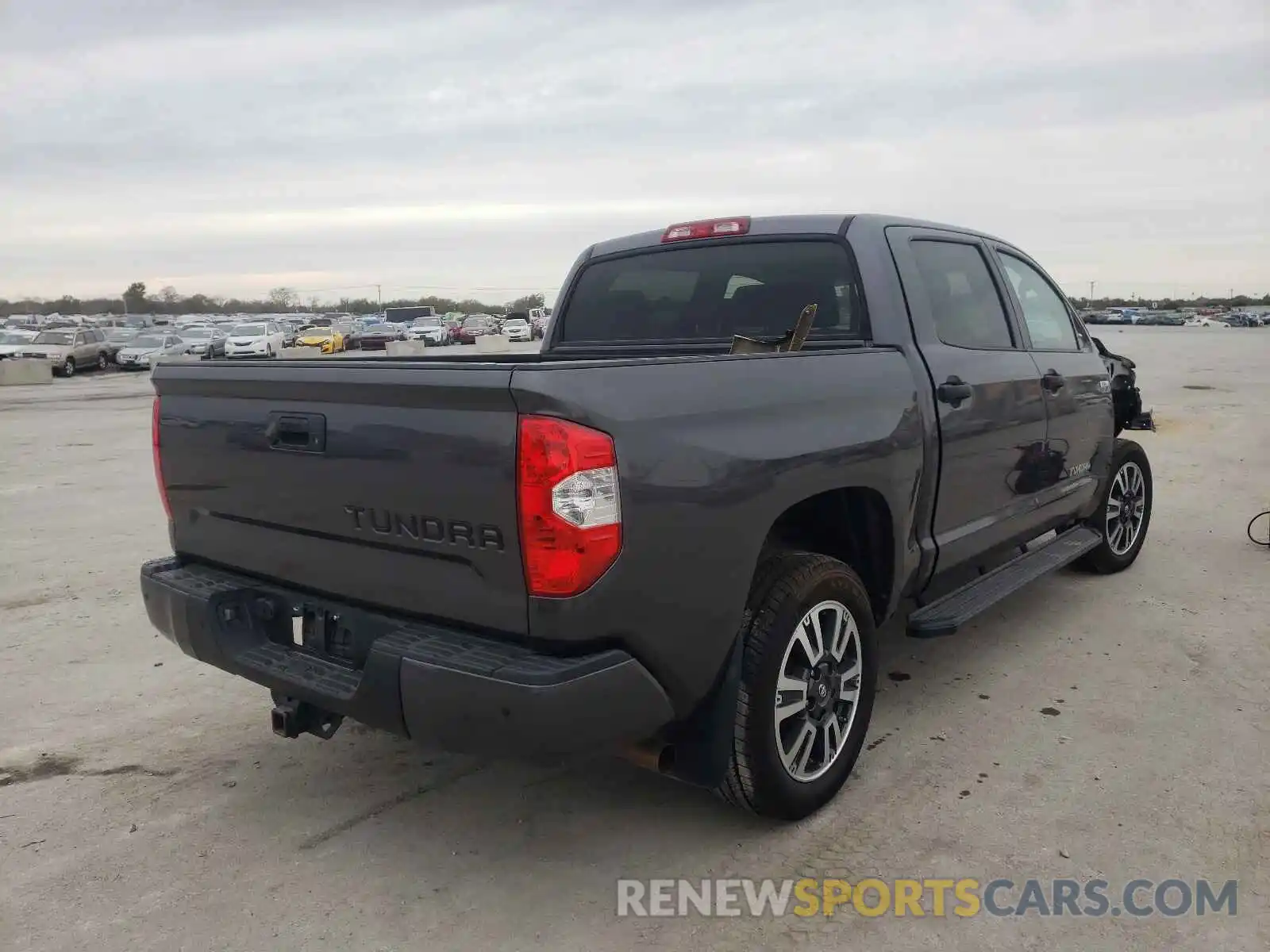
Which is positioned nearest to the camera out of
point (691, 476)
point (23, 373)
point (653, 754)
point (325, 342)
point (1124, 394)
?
point (691, 476)

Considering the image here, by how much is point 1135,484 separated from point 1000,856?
3871 millimetres

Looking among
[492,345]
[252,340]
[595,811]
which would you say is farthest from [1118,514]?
[252,340]

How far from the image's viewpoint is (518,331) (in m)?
53.7

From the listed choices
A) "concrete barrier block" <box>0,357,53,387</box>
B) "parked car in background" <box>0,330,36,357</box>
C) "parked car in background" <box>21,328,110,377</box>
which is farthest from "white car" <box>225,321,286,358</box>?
"concrete barrier block" <box>0,357,53,387</box>

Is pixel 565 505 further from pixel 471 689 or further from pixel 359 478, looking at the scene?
pixel 359 478

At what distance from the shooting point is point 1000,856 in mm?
2982

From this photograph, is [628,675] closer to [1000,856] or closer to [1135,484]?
[1000,856]

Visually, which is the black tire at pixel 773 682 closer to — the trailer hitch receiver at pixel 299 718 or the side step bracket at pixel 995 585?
the side step bracket at pixel 995 585

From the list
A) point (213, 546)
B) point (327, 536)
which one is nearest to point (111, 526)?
point (213, 546)

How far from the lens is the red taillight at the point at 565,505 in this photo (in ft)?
7.88

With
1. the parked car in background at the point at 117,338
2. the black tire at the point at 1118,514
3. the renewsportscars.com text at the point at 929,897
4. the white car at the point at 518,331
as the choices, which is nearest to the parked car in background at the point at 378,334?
the white car at the point at 518,331

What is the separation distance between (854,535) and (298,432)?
1917 millimetres

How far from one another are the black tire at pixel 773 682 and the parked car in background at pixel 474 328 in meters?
46.7

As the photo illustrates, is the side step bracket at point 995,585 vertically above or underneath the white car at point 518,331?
underneath
